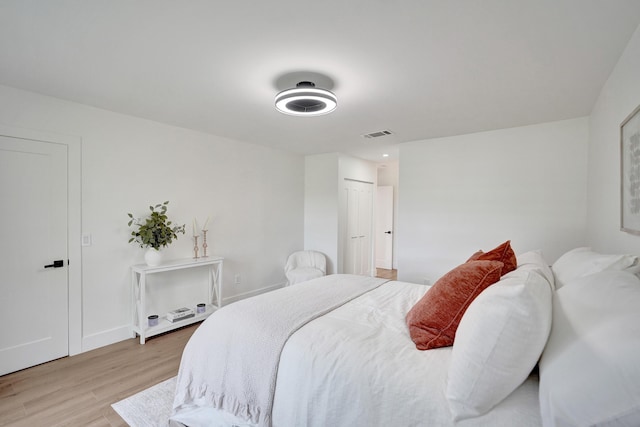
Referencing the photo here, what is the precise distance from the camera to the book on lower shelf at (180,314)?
325 centimetres

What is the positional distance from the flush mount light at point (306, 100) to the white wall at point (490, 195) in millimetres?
2185

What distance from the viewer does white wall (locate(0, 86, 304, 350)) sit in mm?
2867

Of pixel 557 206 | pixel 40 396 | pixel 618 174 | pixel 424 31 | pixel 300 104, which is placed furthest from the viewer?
pixel 557 206

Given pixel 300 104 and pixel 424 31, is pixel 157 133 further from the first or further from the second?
pixel 424 31

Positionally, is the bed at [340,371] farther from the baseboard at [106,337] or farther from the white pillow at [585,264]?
the baseboard at [106,337]

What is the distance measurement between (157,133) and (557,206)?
4625 millimetres

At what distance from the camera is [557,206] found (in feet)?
10.7

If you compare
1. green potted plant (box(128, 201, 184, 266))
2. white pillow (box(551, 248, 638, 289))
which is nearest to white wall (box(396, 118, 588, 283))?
white pillow (box(551, 248, 638, 289))

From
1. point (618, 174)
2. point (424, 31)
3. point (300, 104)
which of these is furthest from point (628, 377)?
point (300, 104)

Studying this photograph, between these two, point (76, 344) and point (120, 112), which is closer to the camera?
point (76, 344)

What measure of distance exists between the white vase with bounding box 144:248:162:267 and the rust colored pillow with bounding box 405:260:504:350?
2.74 m

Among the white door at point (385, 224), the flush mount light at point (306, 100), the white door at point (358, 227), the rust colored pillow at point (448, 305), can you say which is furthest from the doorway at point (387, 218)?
the rust colored pillow at point (448, 305)

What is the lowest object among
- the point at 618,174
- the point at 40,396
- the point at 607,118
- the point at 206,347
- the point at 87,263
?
the point at 40,396

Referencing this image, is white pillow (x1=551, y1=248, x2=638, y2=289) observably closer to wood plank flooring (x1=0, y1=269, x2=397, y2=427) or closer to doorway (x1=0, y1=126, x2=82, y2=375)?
wood plank flooring (x1=0, y1=269, x2=397, y2=427)
